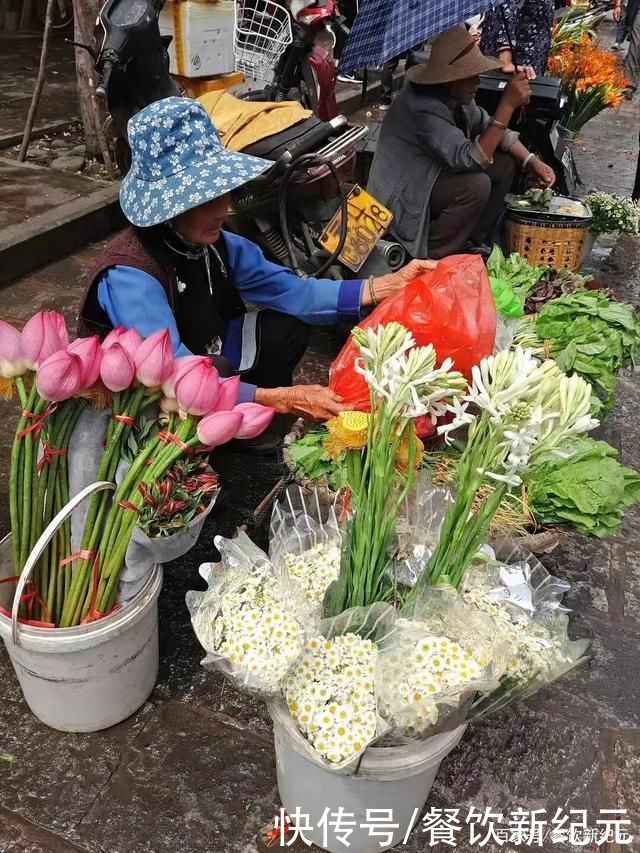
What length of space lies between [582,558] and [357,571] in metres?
1.74

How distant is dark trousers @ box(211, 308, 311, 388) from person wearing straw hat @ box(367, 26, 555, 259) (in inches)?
58.8

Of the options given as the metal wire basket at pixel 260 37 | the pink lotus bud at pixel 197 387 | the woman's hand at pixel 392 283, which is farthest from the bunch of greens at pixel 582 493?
the metal wire basket at pixel 260 37

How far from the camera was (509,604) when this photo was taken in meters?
1.61

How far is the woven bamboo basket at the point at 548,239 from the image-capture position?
4.11 meters

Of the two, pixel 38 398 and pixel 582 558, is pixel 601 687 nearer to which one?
pixel 582 558

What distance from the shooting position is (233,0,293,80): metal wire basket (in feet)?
17.4

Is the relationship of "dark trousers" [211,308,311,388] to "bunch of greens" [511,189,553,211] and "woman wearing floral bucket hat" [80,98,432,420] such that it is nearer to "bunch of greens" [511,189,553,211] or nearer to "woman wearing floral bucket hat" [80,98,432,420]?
"woman wearing floral bucket hat" [80,98,432,420]

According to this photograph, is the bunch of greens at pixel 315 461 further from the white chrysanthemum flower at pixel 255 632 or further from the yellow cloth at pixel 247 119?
the yellow cloth at pixel 247 119

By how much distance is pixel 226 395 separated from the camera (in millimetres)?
1648

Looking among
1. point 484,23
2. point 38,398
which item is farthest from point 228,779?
point 484,23

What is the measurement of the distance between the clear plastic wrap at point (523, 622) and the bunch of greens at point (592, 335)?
1.36 metres

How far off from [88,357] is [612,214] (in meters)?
4.40

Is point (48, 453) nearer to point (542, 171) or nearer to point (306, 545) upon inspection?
point (306, 545)

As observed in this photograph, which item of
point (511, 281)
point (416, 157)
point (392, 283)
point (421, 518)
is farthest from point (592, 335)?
point (416, 157)
